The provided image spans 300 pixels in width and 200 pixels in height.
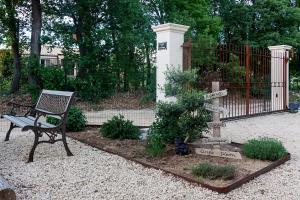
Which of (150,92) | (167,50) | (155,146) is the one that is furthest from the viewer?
(150,92)

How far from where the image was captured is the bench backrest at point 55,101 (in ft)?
19.9

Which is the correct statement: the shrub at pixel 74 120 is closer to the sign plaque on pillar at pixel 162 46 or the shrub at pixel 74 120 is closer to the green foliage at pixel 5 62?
the sign plaque on pillar at pixel 162 46

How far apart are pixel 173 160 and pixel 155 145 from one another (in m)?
0.39

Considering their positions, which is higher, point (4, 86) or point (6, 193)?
point (4, 86)

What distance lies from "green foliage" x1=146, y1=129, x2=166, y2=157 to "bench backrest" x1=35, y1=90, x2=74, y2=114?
58.2 inches

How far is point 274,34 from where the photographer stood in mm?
20141

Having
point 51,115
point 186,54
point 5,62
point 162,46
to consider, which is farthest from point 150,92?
point 5,62

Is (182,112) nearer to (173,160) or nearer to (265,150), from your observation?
(173,160)

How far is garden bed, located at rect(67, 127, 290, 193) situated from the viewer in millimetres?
4258

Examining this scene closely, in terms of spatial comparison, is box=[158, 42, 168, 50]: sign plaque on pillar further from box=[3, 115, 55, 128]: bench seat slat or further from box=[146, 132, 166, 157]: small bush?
box=[3, 115, 55, 128]: bench seat slat

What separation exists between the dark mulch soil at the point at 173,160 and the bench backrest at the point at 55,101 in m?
0.84

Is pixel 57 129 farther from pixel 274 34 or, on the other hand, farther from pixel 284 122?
pixel 274 34

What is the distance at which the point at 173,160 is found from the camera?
17.4 ft

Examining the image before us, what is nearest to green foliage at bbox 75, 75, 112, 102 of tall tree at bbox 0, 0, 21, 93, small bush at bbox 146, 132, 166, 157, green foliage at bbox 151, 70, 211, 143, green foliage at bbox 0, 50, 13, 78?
tall tree at bbox 0, 0, 21, 93
